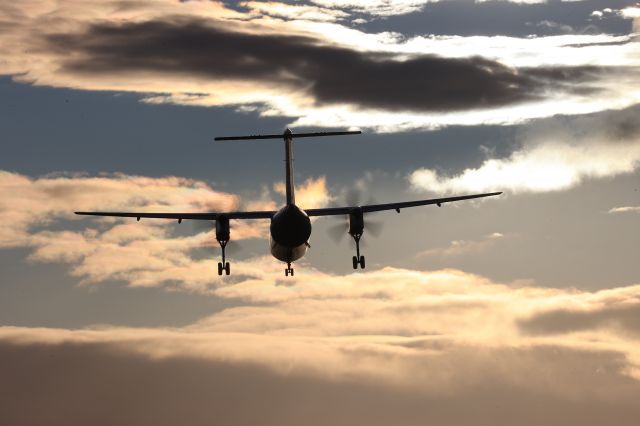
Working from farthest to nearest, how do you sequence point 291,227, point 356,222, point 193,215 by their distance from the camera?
point 193,215, point 356,222, point 291,227

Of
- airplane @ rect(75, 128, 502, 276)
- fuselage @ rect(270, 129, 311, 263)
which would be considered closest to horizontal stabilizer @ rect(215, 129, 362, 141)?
airplane @ rect(75, 128, 502, 276)

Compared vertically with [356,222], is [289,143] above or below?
above

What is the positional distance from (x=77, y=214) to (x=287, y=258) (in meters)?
17.4

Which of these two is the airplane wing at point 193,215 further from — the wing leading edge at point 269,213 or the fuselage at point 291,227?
the fuselage at point 291,227

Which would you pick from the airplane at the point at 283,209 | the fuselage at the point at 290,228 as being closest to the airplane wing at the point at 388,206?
the airplane at the point at 283,209

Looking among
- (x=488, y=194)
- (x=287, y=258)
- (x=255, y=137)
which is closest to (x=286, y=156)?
(x=255, y=137)

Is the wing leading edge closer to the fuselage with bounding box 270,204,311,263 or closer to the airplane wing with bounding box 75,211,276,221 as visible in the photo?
the airplane wing with bounding box 75,211,276,221

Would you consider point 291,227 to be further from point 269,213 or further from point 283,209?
point 269,213

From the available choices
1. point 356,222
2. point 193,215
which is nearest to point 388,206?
point 356,222

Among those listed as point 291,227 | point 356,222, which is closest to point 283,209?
point 291,227

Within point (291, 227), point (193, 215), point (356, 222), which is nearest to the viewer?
point (291, 227)

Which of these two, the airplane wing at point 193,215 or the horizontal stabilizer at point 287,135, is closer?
the horizontal stabilizer at point 287,135

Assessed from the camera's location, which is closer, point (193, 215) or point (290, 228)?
point (290, 228)

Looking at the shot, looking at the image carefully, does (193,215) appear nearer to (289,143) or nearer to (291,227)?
(289,143)
